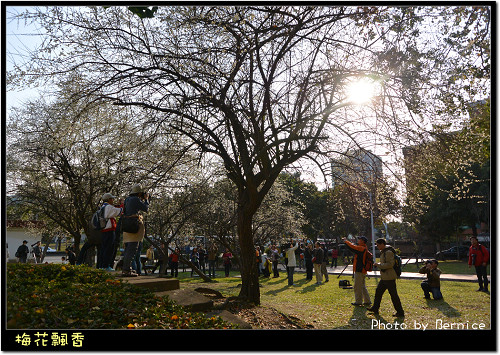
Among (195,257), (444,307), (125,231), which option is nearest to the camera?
(125,231)

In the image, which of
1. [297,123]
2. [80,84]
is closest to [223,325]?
[297,123]

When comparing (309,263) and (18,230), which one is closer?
(309,263)

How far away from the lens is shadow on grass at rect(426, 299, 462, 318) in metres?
8.82

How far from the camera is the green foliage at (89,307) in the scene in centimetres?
514

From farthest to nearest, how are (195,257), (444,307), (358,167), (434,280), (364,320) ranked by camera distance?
(195,257)
(358,167)
(434,280)
(444,307)
(364,320)

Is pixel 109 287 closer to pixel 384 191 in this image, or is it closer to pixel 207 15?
pixel 207 15

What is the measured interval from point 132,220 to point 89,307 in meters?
2.32

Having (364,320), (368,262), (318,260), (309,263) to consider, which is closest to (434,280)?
(368,262)

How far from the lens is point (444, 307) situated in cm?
977

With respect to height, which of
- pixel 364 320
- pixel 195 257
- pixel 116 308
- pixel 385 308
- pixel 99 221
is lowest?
pixel 195 257

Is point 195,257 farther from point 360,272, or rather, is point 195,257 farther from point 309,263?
point 360,272

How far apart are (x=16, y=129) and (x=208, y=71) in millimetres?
13275

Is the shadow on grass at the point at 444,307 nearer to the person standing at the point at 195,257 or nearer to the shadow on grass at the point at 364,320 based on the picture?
the shadow on grass at the point at 364,320

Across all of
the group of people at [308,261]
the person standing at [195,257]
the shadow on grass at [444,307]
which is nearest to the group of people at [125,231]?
the shadow on grass at [444,307]
